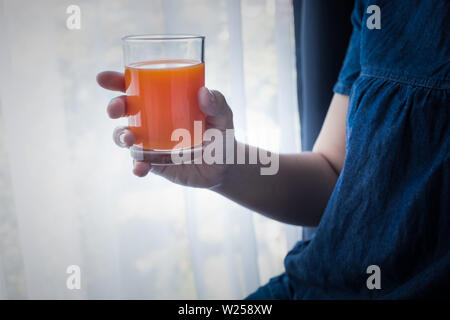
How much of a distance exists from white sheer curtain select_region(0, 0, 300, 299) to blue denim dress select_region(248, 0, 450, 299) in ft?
1.59

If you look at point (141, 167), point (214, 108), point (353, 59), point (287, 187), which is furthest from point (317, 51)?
point (141, 167)

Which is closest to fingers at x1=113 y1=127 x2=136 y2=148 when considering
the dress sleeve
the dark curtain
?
the dress sleeve

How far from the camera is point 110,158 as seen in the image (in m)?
1.18

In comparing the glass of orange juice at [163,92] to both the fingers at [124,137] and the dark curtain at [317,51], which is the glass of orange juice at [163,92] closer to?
the fingers at [124,137]

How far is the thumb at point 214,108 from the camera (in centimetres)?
76

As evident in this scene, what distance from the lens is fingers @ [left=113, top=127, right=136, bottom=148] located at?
76cm

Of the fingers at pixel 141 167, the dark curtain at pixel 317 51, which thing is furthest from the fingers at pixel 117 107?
the dark curtain at pixel 317 51

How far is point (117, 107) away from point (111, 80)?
118mm

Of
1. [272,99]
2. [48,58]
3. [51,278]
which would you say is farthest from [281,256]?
[48,58]

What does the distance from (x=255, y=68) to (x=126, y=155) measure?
1.78 feet

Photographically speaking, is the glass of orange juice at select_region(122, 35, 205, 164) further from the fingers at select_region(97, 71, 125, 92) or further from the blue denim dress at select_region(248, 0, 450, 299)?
the blue denim dress at select_region(248, 0, 450, 299)

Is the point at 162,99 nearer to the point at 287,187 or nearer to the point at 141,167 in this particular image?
the point at 141,167

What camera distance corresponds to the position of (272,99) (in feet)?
4.67

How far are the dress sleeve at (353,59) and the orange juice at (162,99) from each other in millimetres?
423
